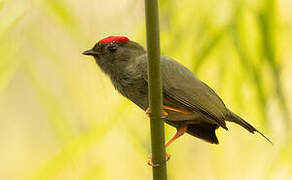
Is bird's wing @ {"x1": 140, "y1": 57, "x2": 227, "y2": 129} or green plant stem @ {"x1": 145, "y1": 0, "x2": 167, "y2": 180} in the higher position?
bird's wing @ {"x1": 140, "y1": 57, "x2": 227, "y2": 129}

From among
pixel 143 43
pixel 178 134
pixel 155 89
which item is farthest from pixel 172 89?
pixel 155 89

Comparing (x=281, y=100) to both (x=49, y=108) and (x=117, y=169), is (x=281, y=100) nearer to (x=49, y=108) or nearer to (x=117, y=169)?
(x=49, y=108)

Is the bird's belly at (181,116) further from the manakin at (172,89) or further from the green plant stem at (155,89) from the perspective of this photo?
the green plant stem at (155,89)

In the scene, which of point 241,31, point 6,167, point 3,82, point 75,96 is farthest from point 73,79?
point 6,167

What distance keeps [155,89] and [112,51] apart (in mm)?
1414

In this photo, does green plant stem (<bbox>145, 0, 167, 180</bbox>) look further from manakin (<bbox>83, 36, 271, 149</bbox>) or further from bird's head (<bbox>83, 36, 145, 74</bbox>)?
bird's head (<bbox>83, 36, 145, 74</bbox>)

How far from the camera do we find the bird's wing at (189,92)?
255 centimetres

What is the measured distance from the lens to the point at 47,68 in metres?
2.30

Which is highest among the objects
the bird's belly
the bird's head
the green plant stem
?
the bird's head

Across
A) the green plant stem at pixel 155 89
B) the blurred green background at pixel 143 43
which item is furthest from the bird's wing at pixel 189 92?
the green plant stem at pixel 155 89

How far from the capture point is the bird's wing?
2.55 metres

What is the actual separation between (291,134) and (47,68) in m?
1.13

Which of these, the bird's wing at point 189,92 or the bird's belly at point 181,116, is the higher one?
the bird's wing at point 189,92

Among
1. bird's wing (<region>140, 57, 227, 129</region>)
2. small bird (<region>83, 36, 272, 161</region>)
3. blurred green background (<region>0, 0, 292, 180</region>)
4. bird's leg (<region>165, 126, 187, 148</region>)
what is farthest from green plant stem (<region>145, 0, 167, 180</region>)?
bird's leg (<region>165, 126, 187, 148</region>)
